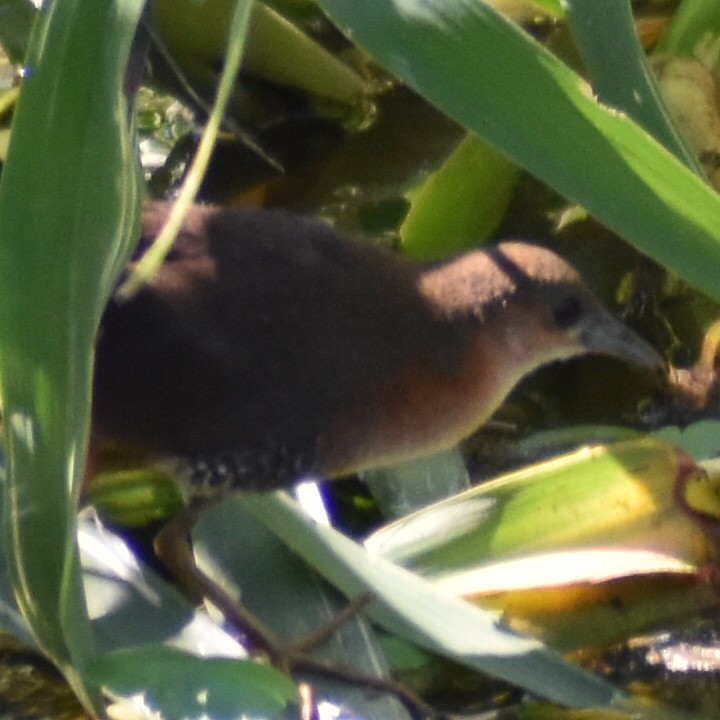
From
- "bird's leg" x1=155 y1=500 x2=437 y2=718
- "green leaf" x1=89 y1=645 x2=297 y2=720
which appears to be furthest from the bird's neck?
"green leaf" x1=89 y1=645 x2=297 y2=720

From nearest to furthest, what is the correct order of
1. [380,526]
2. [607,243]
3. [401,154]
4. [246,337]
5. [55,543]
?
[55,543] < [246,337] < [380,526] < [607,243] < [401,154]

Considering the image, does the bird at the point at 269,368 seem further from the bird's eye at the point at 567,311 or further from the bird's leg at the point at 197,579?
the bird's eye at the point at 567,311

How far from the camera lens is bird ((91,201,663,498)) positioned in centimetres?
110

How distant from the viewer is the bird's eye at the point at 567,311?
144 cm

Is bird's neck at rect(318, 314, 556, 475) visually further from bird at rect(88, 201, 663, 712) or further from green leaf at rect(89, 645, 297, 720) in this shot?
green leaf at rect(89, 645, 297, 720)

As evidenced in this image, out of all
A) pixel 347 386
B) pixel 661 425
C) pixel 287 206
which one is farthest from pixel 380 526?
pixel 287 206

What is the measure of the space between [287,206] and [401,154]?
0.20 m

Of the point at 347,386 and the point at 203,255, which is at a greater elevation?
the point at 203,255

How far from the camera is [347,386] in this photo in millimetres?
A: 1170

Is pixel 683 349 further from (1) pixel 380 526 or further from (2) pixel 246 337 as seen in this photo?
(2) pixel 246 337

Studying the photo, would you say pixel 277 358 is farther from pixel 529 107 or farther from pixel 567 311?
pixel 567 311

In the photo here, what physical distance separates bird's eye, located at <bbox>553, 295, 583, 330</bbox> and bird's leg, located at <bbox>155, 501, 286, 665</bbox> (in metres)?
0.52

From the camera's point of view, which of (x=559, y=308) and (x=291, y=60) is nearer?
(x=559, y=308)

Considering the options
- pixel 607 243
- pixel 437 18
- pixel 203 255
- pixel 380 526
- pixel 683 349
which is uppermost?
pixel 437 18
